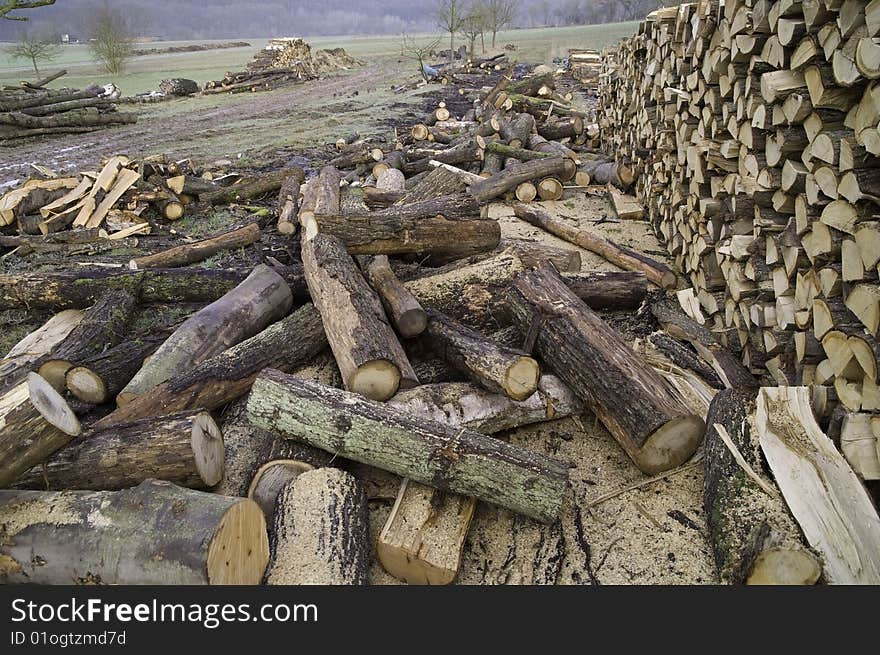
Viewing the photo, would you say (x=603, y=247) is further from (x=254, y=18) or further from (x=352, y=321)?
(x=254, y=18)

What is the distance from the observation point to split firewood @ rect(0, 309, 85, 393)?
3.96 meters

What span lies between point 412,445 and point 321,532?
1.86 feet

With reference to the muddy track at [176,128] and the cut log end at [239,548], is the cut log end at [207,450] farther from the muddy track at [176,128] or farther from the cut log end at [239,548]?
the muddy track at [176,128]

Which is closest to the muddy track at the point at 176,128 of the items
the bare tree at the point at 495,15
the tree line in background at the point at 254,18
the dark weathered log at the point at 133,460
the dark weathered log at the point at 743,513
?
the dark weathered log at the point at 133,460

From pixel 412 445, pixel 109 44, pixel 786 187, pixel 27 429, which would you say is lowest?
pixel 412 445

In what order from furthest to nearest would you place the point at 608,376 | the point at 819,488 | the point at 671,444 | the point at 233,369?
the point at 233,369 → the point at 608,376 → the point at 671,444 → the point at 819,488

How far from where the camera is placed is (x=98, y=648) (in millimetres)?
2049

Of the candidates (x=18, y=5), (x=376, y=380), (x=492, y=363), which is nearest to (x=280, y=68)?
(x=18, y=5)

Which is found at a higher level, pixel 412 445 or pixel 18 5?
pixel 18 5

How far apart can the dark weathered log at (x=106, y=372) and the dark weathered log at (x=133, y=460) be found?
0.92 metres

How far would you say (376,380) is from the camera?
3328mm

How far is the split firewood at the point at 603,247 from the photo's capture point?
504cm

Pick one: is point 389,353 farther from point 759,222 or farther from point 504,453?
point 759,222

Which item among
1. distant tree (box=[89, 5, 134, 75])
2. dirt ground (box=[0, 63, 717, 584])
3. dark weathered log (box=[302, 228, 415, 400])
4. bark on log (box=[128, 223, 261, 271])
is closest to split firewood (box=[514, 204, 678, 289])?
dirt ground (box=[0, 63, 717, 584])
